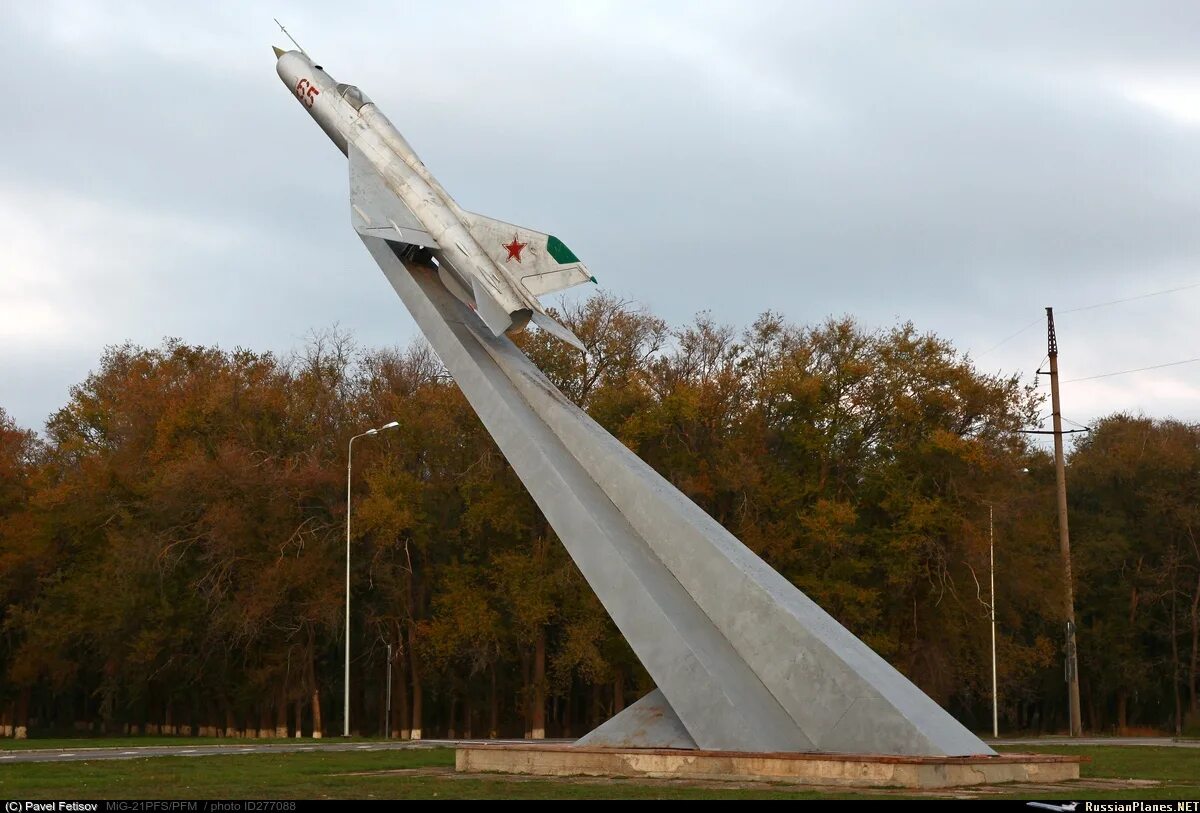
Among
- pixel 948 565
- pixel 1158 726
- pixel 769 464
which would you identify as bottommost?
pixel 1158 726

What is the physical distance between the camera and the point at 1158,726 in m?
46.1

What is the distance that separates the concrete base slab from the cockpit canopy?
1161 centimetres

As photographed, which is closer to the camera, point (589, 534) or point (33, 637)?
point (589, 534)

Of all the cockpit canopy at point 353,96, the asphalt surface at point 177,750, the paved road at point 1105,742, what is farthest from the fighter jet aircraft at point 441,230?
the paved road at point 1105,742

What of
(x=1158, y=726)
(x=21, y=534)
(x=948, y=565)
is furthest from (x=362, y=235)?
(x=1158, y=726)

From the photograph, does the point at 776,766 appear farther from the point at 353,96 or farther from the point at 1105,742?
the point at 1105,742

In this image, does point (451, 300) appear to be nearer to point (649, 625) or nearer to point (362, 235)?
point (362, 235)

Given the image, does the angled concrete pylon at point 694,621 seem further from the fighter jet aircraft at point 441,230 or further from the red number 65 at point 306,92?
the red number 65 at point 306,92

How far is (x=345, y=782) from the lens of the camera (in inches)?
558

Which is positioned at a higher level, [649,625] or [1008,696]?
[649,625]

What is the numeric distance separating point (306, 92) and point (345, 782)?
1334 cm

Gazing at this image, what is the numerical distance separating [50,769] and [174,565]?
66.1 ft

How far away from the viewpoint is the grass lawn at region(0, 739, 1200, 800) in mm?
12078

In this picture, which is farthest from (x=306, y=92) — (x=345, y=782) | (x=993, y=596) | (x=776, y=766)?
(x=993, y=596)
